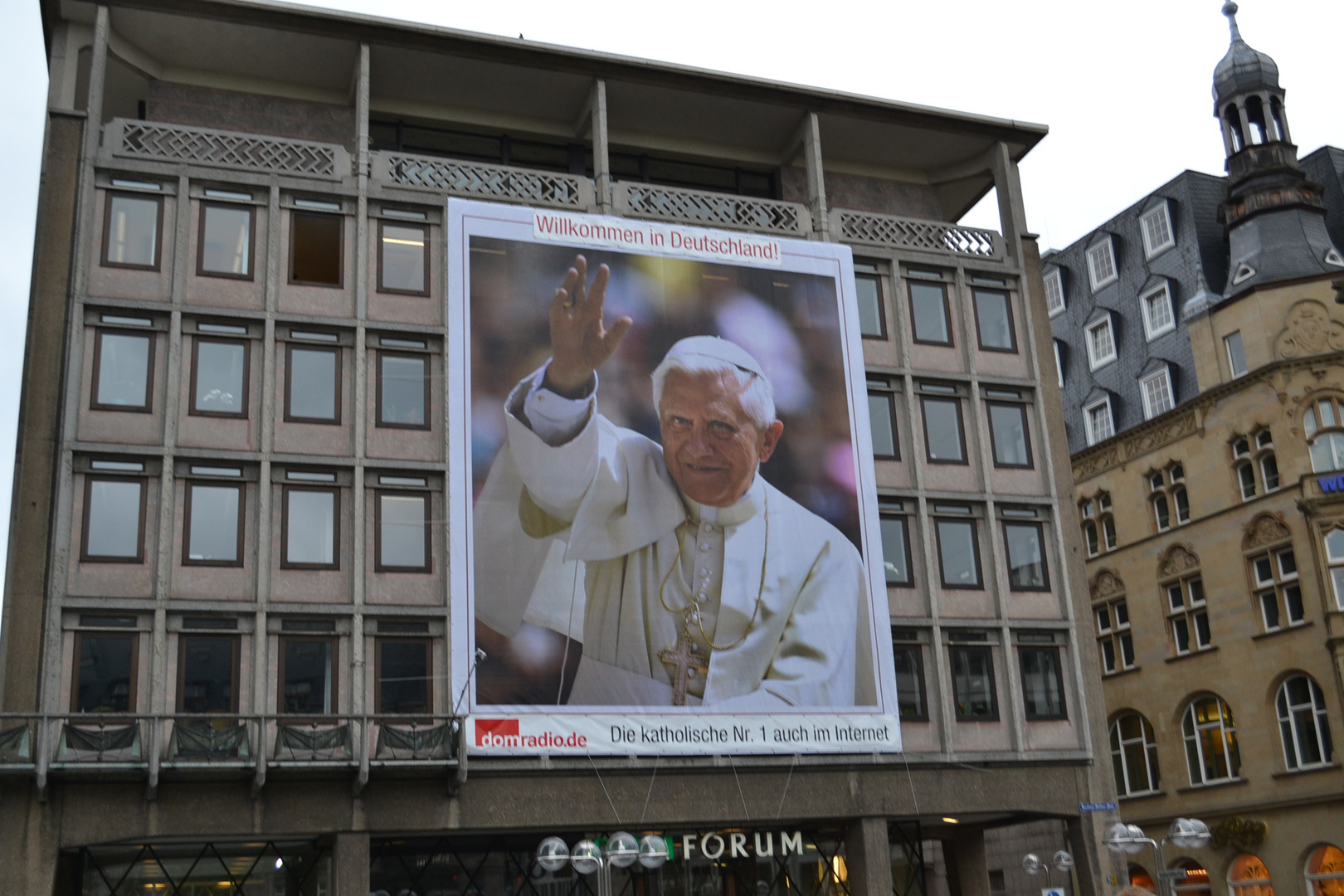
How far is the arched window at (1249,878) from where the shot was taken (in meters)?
54.9

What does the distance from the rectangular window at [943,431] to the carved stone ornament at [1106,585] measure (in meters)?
26.3

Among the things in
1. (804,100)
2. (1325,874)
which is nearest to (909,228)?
(804,100)

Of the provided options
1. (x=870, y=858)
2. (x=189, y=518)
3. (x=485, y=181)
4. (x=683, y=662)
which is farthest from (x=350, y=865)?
(x=485, y=181)

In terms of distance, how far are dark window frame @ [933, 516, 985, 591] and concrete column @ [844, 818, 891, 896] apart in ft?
21.9

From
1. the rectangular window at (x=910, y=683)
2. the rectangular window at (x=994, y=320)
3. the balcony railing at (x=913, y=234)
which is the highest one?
the balcony railing at (x=913, y=234)

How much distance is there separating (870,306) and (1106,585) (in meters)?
28.9

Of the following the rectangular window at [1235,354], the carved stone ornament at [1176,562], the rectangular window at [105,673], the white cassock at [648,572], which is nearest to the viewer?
the rectangular window at [105,673]

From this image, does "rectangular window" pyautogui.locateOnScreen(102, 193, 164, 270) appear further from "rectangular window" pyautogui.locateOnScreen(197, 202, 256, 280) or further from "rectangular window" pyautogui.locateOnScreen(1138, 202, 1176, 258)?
"rectangular window" pyautogui.locateOnScreen(1138, 202, 1176, 258)

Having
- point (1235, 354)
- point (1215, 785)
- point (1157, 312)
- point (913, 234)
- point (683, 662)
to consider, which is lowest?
point (1215, 785)

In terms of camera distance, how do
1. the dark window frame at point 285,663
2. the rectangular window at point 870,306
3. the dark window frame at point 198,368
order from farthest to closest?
the rectangular window at point 870,306
the dark window frame at point 198,368
the dark window frame at point 285,663

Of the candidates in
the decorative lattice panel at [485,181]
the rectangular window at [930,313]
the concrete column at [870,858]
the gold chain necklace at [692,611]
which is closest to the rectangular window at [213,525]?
the decorative lattice panel at [485,181]

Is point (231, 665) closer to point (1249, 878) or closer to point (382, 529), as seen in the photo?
point (382, 529)

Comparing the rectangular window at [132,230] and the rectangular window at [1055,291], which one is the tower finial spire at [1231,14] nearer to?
the rectangular window at [1055,291]

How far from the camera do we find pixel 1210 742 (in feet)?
192
